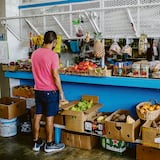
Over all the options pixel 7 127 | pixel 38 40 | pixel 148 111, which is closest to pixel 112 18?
pixel 38 40

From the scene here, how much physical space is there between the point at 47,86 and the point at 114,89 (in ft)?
3.12

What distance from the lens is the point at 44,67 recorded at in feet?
11.3

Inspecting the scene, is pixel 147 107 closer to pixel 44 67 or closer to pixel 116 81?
pixel 116 81

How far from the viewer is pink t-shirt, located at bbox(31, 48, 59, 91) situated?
3.41 meters

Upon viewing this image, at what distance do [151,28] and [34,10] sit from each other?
2.04 metres

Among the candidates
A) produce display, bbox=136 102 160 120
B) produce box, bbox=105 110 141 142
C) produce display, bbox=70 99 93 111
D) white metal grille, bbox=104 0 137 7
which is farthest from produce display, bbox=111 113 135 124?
white metal grille, bbox=104 0 137 7

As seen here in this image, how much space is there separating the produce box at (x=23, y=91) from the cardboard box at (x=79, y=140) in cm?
99

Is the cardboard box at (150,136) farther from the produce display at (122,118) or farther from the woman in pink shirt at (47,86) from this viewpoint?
the woman in pink shirt at (47,86)

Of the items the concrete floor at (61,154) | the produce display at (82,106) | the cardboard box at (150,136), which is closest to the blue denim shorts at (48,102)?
the produce display at (82,106)

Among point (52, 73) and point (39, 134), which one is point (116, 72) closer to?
point (52, 73)

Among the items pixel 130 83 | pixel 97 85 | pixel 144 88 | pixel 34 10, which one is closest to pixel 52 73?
pixel 97 85

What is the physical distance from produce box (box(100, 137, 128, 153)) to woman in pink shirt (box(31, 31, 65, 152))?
1.94ft

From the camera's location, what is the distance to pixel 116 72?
3.65 m

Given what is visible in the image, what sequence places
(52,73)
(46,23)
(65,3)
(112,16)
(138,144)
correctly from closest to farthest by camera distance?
(138,144)
(52,73)
(112,16)
(65,3)
(46,23)
